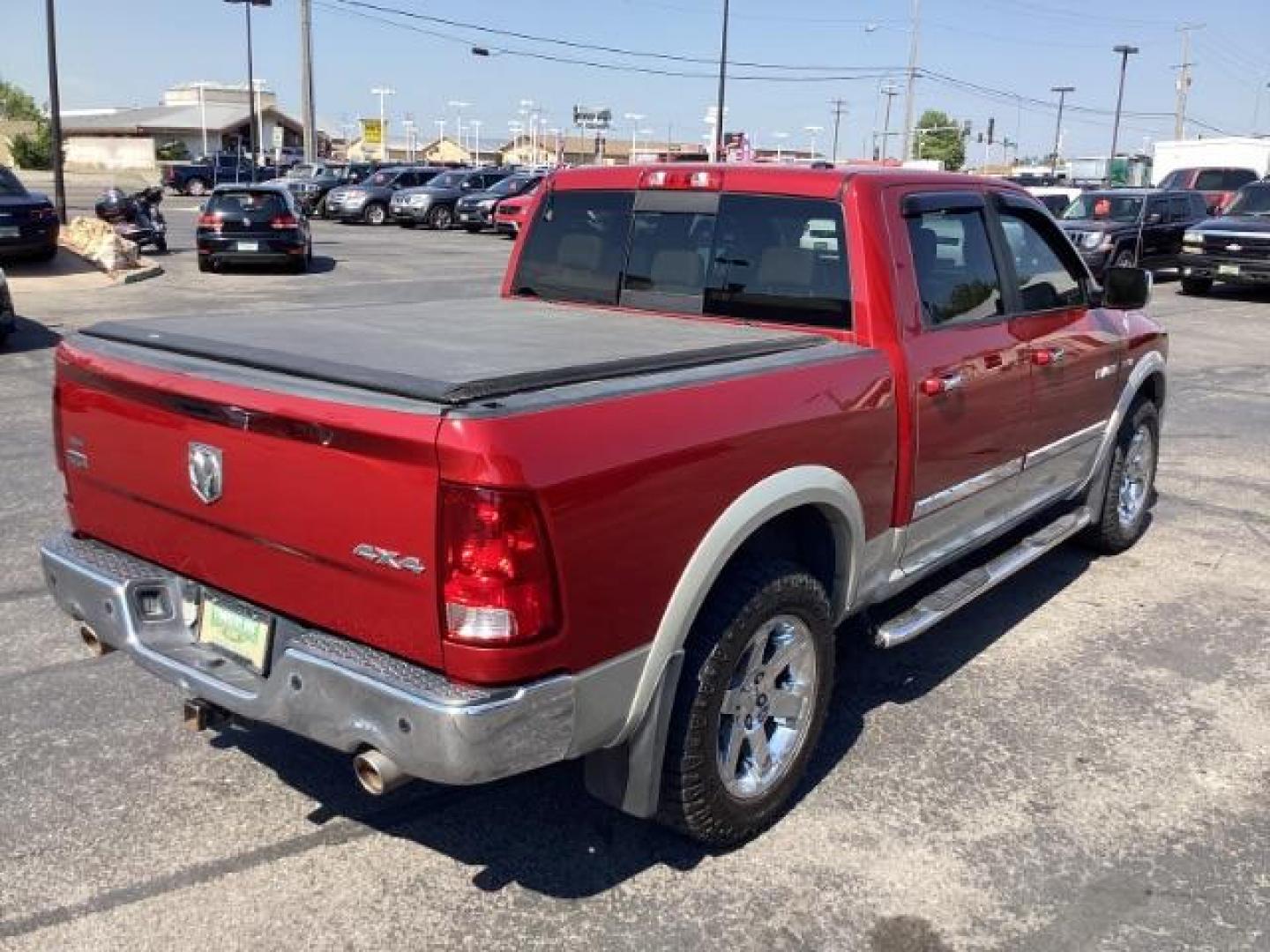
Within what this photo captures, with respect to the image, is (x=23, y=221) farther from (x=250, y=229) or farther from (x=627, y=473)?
(x=627, y=473)

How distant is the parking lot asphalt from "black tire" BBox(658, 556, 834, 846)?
153 millimetres

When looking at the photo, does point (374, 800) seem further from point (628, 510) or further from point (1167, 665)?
point (1167, 665)

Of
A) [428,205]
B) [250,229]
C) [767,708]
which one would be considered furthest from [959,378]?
[428,205]

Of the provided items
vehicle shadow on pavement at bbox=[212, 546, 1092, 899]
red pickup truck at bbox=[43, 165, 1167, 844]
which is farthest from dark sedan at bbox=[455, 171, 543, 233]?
vehicle shadow on pavement at bbox=[212, 546, 1092, 899]

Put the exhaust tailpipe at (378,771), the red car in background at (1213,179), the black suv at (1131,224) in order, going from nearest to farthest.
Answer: the exhaust tailpipe at (378,771) < the black suv at (1131,224) < the red car in background at (1213,179)

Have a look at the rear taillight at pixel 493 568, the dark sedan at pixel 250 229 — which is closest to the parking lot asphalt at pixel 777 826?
the rear taillight at pixel 493 568

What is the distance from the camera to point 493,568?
2.42 m

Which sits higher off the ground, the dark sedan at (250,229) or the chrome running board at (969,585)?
the dark sedan at (250,229)

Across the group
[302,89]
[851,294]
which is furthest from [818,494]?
[302,89]

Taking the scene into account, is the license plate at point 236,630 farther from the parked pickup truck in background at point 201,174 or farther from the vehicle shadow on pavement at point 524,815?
the parked pickup truck in background at point 201,174

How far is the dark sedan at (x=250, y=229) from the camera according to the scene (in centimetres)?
1978

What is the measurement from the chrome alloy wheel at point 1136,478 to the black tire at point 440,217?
30.3m

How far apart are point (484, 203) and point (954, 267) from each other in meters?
30.3

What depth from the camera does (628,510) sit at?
2.62 metres
